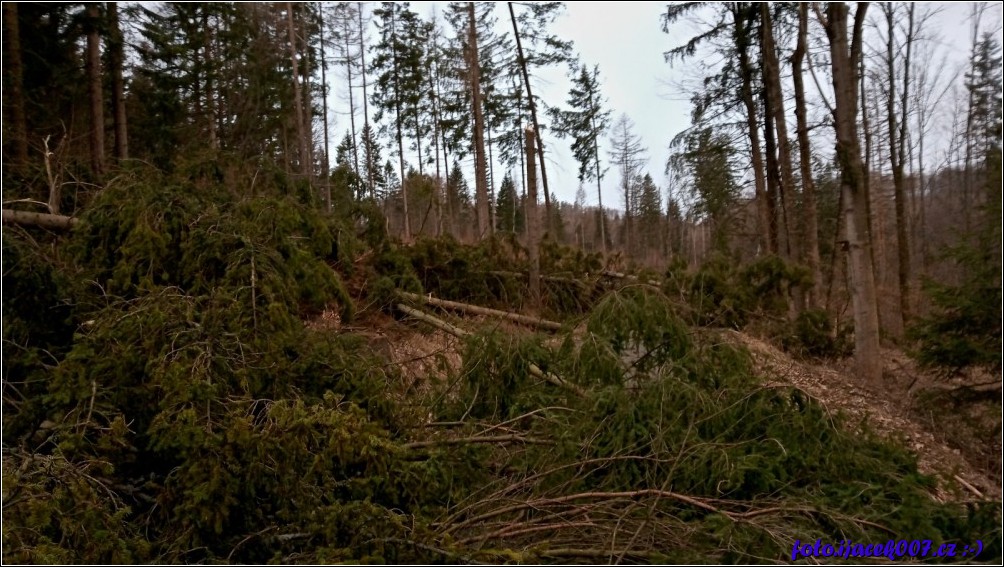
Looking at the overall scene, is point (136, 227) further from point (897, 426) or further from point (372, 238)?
point (897, 426)

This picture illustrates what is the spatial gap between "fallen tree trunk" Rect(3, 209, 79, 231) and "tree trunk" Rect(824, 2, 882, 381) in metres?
8.70

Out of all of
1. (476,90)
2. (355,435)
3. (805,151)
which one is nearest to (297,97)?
(476,90)

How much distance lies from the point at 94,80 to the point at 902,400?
1539 centimetres

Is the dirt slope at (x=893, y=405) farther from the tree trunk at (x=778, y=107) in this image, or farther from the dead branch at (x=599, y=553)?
the tree trunk at (x=778, y=107)

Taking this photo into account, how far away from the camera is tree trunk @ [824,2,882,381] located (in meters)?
7.43

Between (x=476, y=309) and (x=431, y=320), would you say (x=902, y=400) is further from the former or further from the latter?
(x=431, y=320)

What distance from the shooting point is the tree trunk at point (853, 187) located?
743cm

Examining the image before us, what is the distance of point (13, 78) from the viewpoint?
9.30 metres

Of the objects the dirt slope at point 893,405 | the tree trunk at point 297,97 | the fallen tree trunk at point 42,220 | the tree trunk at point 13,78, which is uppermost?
the tree trunk at point 297,97

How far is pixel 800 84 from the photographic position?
1168 cm

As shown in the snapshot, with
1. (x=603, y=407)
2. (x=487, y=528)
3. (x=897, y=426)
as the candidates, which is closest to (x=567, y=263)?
(x=897, y=426)

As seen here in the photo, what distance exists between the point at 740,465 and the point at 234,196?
5.48 meters

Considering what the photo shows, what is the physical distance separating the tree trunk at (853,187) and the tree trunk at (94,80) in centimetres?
1227

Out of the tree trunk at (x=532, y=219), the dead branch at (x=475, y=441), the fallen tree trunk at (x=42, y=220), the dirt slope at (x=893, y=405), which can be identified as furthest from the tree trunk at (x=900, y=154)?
the fallen tree trunk at (x=42, y=220)
